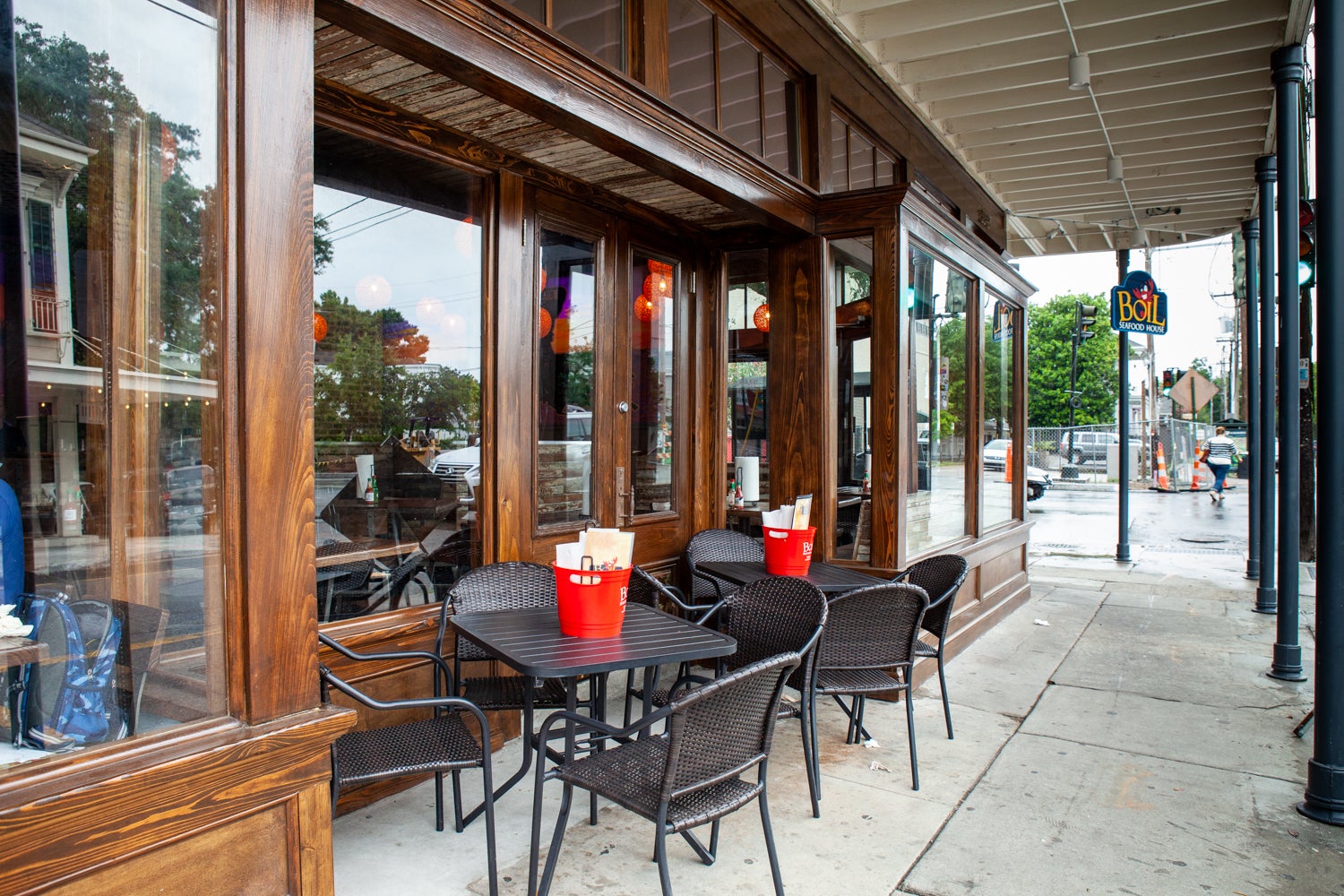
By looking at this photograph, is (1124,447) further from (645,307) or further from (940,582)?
(645,307)

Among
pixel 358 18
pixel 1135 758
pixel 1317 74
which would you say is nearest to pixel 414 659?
pixel 358 18

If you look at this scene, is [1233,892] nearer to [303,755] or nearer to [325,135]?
[303,755]

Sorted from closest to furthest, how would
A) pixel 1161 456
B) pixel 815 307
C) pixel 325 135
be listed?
pixel 325 135
pixel 815 307
pixel 1161 456

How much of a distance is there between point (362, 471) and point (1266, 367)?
4976mm

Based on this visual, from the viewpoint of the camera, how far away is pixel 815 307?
4.74 m

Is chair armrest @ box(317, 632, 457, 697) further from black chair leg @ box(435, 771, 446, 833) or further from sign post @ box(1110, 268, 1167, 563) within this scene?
sign post @ box(1110, 268, 1167, 563)

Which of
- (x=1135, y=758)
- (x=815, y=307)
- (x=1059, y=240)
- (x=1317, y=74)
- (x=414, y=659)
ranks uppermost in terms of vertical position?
(x=1059, y=240)

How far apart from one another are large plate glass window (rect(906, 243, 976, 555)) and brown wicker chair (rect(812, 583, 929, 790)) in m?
1.42

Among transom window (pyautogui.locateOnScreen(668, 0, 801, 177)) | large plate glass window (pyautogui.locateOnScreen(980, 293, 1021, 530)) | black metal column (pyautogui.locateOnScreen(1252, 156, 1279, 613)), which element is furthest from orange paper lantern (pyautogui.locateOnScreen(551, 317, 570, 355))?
black metal column (pyautogui.locateOnScreen(1252, 156, 1279, 613))

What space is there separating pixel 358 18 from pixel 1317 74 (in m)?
3.43

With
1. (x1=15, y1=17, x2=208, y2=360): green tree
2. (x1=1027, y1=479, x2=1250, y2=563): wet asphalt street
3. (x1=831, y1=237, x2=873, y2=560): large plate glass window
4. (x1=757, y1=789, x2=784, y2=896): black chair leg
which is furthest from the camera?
(x1=1027, y1=479, x2=1250, y2=563): wet asphalt street

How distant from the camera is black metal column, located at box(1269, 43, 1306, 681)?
3947 millimetres

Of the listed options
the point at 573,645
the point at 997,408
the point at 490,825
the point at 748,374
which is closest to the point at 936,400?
the point at 748,374

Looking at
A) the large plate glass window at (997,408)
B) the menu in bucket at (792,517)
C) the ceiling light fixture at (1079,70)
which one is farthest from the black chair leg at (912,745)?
the ceiling light fixture at (1079,70)
